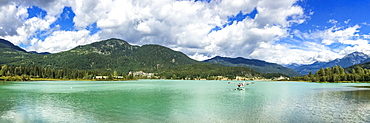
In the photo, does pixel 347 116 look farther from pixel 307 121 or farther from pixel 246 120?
pixel 246 120

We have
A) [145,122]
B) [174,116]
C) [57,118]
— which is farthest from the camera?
[174,116]

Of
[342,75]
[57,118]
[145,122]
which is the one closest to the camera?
[145,122]

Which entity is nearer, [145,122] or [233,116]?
[145,122]

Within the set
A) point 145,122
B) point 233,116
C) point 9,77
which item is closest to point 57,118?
point 145,122

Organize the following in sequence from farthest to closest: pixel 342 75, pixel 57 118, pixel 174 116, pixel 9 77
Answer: pixel 342 75, pixel 9 77, pixel 174 116, pixel 57 118

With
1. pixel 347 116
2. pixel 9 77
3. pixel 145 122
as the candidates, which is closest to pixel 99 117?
pixel 145 122

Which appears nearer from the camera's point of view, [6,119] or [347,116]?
[6,119]

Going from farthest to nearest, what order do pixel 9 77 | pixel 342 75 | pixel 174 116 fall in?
pixel 342 75 → pixel 9 77 → pixel 174 116

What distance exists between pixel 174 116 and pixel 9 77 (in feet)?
647

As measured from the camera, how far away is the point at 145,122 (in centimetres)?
2803

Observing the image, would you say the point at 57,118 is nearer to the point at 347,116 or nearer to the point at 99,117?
the point at 99,117

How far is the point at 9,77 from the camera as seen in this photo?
178 metres

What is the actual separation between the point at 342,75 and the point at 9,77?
269054mm

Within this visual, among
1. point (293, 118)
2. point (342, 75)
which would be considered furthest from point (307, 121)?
point (342, 75)
